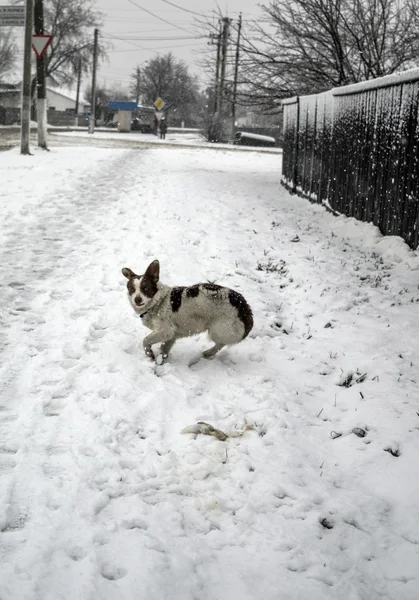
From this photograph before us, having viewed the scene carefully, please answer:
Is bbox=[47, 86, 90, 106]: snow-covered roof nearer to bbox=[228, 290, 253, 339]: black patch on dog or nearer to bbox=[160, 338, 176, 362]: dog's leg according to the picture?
bbox=[160, 338, 176, 362]: dog's leg

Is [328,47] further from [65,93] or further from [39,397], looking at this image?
[65,93]

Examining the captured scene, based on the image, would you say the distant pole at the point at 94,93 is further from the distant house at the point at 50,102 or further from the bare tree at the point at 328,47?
the bare tree at the point at 328,47

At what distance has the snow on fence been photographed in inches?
295

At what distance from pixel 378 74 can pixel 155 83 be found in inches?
2674

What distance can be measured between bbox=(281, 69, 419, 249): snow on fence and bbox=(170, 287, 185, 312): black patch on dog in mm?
4193

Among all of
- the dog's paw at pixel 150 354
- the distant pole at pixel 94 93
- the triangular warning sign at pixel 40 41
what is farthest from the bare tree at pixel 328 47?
the distant pole at pixel 94 93

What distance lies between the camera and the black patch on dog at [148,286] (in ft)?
14.8

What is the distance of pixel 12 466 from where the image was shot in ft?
10.2

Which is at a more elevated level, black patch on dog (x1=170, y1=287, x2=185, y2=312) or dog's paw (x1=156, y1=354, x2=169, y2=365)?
black patch on dog (x1=170, y1=287, x2=185, y2=312)

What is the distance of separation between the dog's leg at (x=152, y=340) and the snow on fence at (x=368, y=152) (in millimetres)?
4449

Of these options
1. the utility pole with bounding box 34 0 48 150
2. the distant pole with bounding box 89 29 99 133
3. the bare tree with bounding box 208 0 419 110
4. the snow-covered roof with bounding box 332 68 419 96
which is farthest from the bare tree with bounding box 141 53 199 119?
the snow-covered roof with bounding box 332 68 419 96

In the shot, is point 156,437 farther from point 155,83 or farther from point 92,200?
point 155,83

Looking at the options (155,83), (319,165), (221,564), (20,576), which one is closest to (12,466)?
(20,576)

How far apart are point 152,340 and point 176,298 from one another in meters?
0.44
